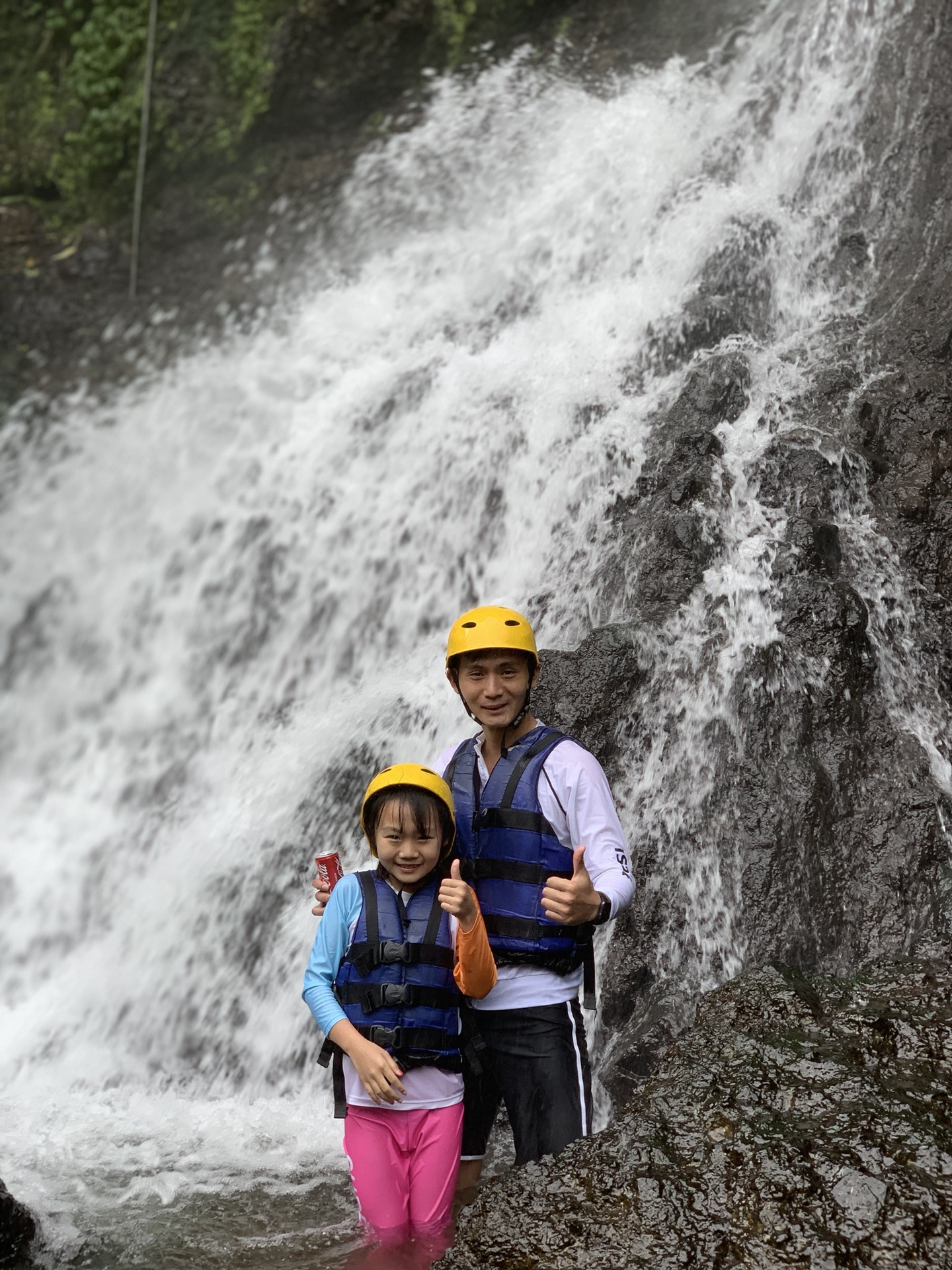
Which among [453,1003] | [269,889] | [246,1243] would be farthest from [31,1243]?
[269,889]

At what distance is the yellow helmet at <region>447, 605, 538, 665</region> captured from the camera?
3352 millimetres

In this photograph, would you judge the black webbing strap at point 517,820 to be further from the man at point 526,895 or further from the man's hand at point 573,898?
the man's hand at point 573,898

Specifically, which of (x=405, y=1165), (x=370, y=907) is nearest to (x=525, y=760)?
(x=370, y=907)

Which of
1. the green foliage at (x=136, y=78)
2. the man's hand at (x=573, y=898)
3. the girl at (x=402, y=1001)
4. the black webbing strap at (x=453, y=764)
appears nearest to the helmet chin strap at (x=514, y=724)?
the black webbing strap at (x=453, y=764)

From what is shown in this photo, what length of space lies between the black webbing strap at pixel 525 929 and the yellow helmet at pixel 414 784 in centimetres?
24

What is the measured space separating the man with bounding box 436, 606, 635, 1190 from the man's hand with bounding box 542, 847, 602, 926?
0.12 metres

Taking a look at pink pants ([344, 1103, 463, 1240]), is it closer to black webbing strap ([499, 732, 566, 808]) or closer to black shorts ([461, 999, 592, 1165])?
black shorts ([461, 999, 592, 1165])

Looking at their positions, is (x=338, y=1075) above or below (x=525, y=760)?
below

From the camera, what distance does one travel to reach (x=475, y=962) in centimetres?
299

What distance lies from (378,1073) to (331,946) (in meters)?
0.39

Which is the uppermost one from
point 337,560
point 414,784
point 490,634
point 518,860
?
point 337,560

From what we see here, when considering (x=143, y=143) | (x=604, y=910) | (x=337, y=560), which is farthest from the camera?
(x=143, y=143)

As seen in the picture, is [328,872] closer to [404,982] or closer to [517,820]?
[404,982]

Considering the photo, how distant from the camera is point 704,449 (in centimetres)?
611
